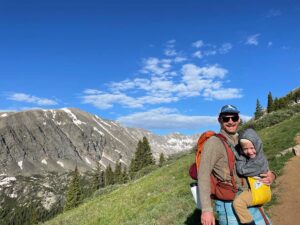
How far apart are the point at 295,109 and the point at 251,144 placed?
39339mm

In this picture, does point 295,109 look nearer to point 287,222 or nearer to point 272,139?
point 272,139

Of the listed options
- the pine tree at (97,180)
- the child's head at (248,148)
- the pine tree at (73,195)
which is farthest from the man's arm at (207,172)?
the pine tree at (97,180)

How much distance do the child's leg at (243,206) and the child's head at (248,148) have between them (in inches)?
28.0

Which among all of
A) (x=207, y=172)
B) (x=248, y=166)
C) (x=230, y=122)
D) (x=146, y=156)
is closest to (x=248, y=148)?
(x=248, y=166)

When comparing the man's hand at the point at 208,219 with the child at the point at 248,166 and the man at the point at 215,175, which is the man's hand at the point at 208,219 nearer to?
the man at the point at 215,175

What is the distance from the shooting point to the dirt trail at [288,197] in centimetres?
1262

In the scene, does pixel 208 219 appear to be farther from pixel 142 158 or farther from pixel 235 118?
pixel 142 158

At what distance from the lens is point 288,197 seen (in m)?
14.3

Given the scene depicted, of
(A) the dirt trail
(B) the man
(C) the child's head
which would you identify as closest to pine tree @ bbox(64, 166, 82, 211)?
(A) the dirt trail

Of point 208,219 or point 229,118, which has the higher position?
point 229,118

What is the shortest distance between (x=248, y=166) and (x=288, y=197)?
883cm

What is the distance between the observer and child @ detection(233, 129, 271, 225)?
6.49 meters

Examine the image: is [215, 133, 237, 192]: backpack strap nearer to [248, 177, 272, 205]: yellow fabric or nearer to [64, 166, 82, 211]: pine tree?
[248, 177, 272, 205]: yellow fabric

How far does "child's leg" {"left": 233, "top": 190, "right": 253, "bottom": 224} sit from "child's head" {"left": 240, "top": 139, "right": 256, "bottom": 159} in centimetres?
71
